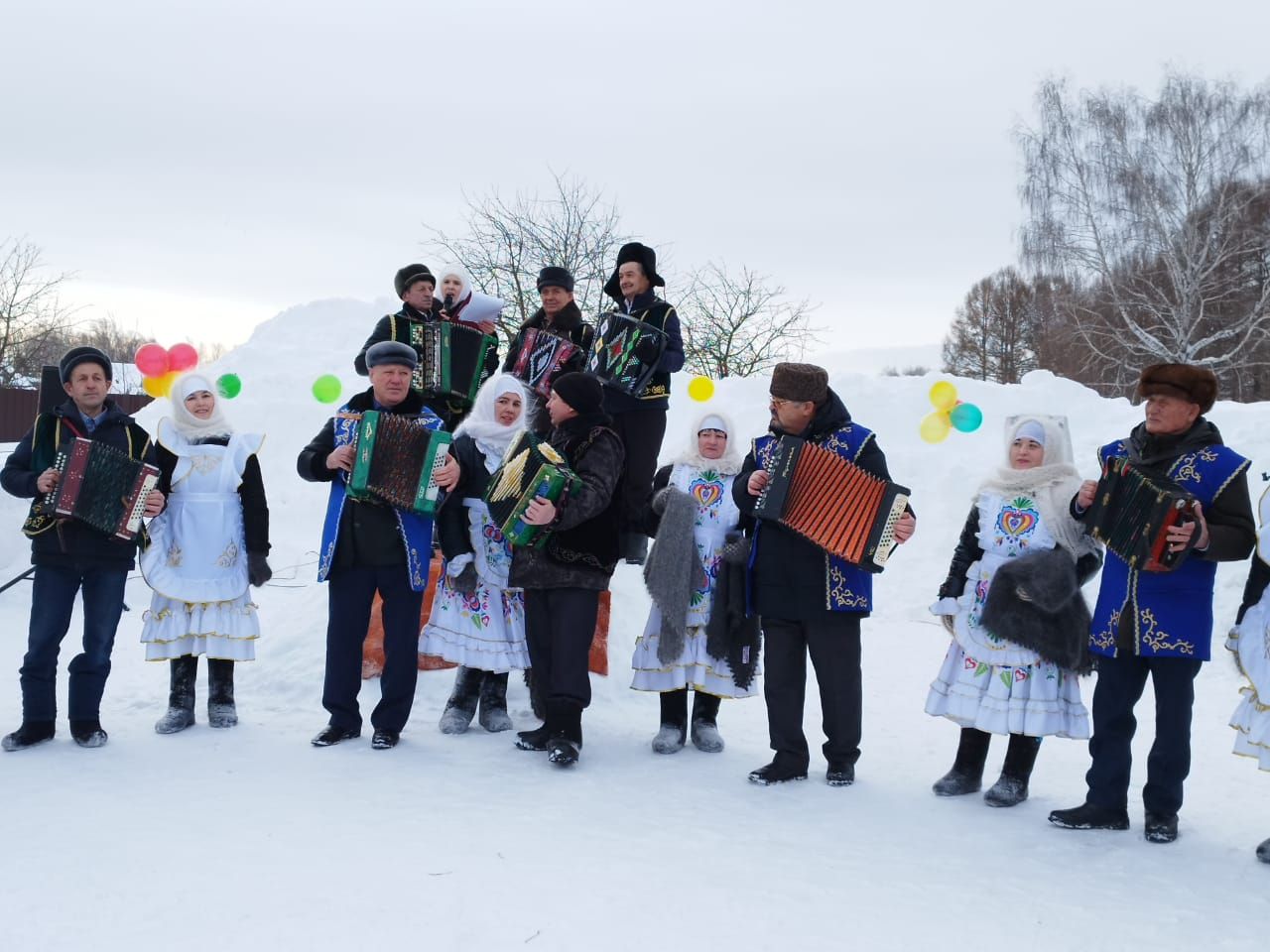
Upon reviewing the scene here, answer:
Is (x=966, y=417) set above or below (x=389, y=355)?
above

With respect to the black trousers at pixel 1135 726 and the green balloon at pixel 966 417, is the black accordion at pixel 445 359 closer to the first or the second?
Answer: the black trousers at pixel 1135 726

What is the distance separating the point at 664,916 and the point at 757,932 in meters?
0.29

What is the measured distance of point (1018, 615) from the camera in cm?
490

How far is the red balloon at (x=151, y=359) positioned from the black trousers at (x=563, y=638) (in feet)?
24.1

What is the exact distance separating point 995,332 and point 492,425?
37504mm

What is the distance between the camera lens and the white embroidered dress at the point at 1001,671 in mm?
4957

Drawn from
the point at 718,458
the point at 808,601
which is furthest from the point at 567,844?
the point at 718,458

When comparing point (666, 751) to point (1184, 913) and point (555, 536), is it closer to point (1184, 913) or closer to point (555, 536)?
point (555, 536)

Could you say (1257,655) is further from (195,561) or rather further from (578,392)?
(195,561)

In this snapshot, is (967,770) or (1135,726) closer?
(1135,726)

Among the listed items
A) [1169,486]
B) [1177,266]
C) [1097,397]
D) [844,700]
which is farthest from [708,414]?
[1177,266]

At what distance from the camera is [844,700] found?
529cm

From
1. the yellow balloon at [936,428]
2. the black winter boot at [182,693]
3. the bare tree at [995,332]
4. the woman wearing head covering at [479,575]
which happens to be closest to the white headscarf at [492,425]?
the woman wearing head covering at [479,575]

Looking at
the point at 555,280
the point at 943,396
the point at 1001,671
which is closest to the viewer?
the point at 1001,671
